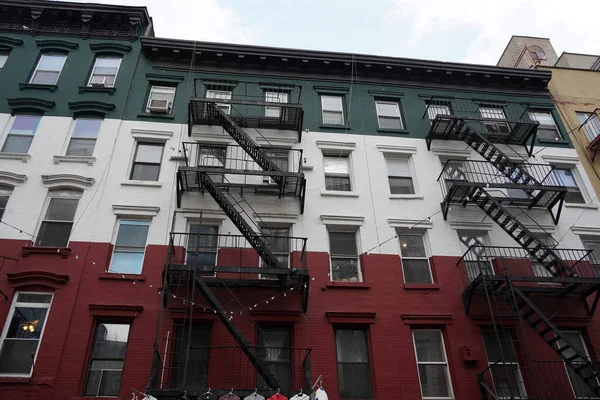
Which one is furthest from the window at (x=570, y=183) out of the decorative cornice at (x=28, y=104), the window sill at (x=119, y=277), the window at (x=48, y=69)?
the window at (x=48, y=69)

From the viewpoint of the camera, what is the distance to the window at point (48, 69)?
1713 centimetres

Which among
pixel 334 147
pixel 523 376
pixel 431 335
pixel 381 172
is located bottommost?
pixel 523 376

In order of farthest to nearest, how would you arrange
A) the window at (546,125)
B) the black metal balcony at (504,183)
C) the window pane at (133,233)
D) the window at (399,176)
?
the window at (546,125), the window at (399,176), the black metal balcony at (504,183), the window pane at (133,233)

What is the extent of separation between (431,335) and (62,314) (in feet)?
33.6

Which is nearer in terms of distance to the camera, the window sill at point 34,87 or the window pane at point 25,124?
the window pane at point 25,124

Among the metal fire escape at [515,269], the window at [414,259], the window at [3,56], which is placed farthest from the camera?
the window at [3,56]

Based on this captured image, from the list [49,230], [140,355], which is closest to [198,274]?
[140,355]

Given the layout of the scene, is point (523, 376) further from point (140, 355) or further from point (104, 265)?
point (104, 265)

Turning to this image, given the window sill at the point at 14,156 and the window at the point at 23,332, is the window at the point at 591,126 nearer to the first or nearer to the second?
the window at the point at 23,332

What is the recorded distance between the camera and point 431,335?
42.9ft

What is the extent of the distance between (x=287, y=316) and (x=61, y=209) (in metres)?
7.81

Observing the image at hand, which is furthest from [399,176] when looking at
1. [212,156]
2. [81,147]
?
[81,147]

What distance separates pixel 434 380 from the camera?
12.4 meters

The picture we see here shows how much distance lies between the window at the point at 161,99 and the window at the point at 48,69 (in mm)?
3683
